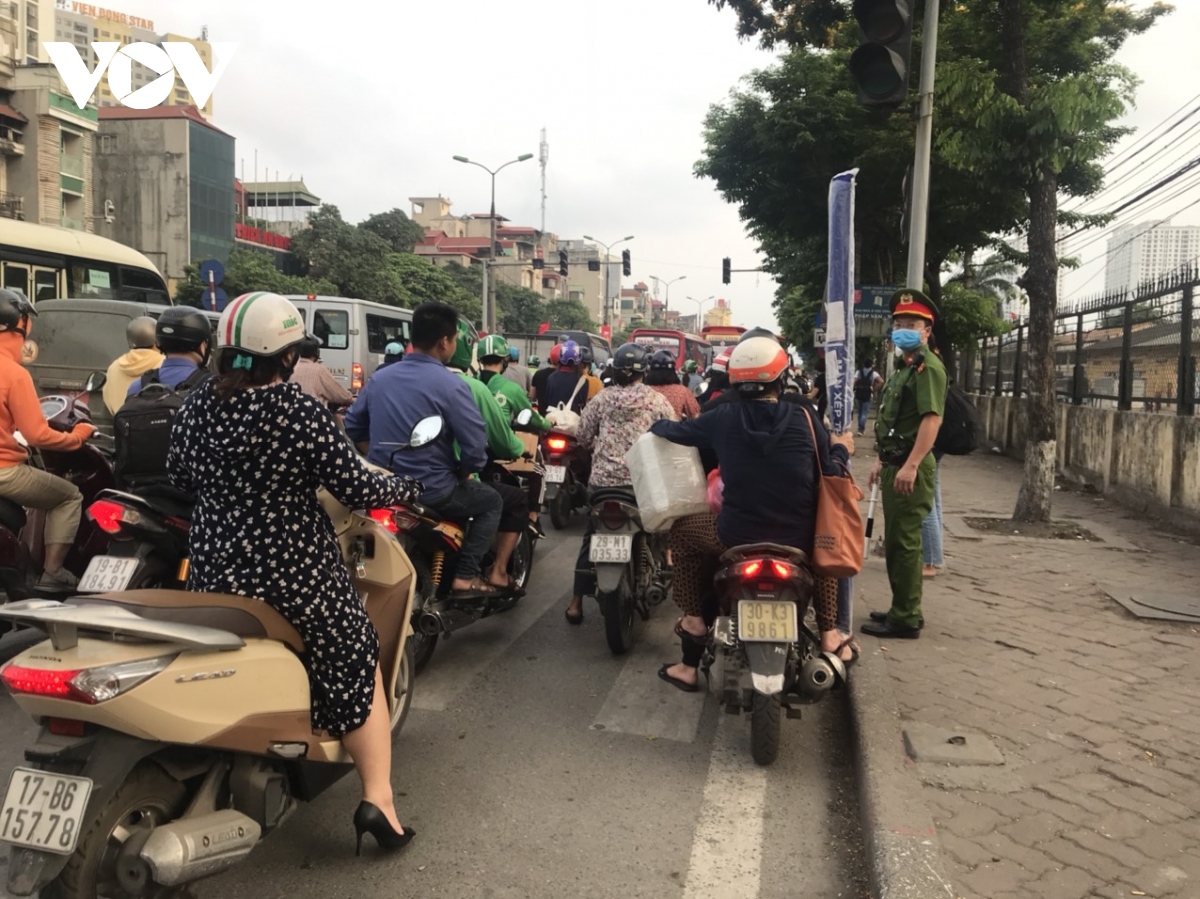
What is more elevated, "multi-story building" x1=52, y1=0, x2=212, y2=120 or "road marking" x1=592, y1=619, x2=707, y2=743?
"multi-story building" x1=52, y1=0, x2=212, y2=120

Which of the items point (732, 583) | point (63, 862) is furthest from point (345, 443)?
point (732, 583)

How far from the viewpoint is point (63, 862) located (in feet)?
7.52

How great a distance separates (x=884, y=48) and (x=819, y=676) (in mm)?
3494

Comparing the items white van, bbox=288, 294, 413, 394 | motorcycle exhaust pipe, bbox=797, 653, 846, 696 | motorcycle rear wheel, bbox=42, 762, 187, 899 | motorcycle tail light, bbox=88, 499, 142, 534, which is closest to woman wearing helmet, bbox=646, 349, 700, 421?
motorcycle exhaust pipe, bbox=797, 653, 846, 696

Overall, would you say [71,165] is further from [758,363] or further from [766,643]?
[766,643]

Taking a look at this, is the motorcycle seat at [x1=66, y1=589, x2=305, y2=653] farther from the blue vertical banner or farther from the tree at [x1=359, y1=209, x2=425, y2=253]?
the tree at [x1=359, y1=209, x2=425, y2=253]

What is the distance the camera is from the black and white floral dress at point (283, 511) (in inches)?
108

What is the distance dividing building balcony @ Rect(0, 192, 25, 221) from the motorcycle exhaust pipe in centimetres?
4249

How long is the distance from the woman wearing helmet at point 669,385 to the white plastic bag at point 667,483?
2.45 m

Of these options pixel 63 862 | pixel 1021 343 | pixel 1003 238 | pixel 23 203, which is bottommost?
pixel 63 862

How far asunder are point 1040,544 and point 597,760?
585cm

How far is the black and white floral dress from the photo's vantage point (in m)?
2.75

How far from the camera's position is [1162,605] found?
6293 mm

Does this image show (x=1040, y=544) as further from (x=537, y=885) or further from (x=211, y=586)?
(x=211, y=586)
